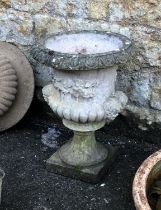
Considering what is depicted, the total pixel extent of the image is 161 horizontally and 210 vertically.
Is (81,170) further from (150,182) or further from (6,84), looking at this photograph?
(6,84)

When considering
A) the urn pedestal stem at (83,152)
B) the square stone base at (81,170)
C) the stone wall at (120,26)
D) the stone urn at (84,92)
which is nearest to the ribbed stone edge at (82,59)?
the stone urn at (84,92)

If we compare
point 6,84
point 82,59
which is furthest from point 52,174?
point 82,59

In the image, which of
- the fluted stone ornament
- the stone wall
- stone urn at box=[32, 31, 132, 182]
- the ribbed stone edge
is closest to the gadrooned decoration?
the fluted stone ornament

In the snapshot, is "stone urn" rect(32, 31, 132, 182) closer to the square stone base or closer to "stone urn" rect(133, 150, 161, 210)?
the square stone base

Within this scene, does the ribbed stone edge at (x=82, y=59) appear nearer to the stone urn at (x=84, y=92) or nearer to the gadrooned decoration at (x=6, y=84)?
the stone urn at (x=84, y=92)

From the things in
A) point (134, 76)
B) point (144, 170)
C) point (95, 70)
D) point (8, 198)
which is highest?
point (95, 70)

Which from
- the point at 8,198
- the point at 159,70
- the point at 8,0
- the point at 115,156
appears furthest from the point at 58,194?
the point at 8,0

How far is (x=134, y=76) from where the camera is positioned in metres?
3.56

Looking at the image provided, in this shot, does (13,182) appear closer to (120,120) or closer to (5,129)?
(5,129)

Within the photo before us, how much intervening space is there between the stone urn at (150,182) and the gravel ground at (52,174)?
239 mm

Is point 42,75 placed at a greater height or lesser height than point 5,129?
greater

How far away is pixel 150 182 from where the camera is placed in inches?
111

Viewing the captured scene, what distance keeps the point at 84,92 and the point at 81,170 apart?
619 mm

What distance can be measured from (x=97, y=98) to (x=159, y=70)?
2.18ft
